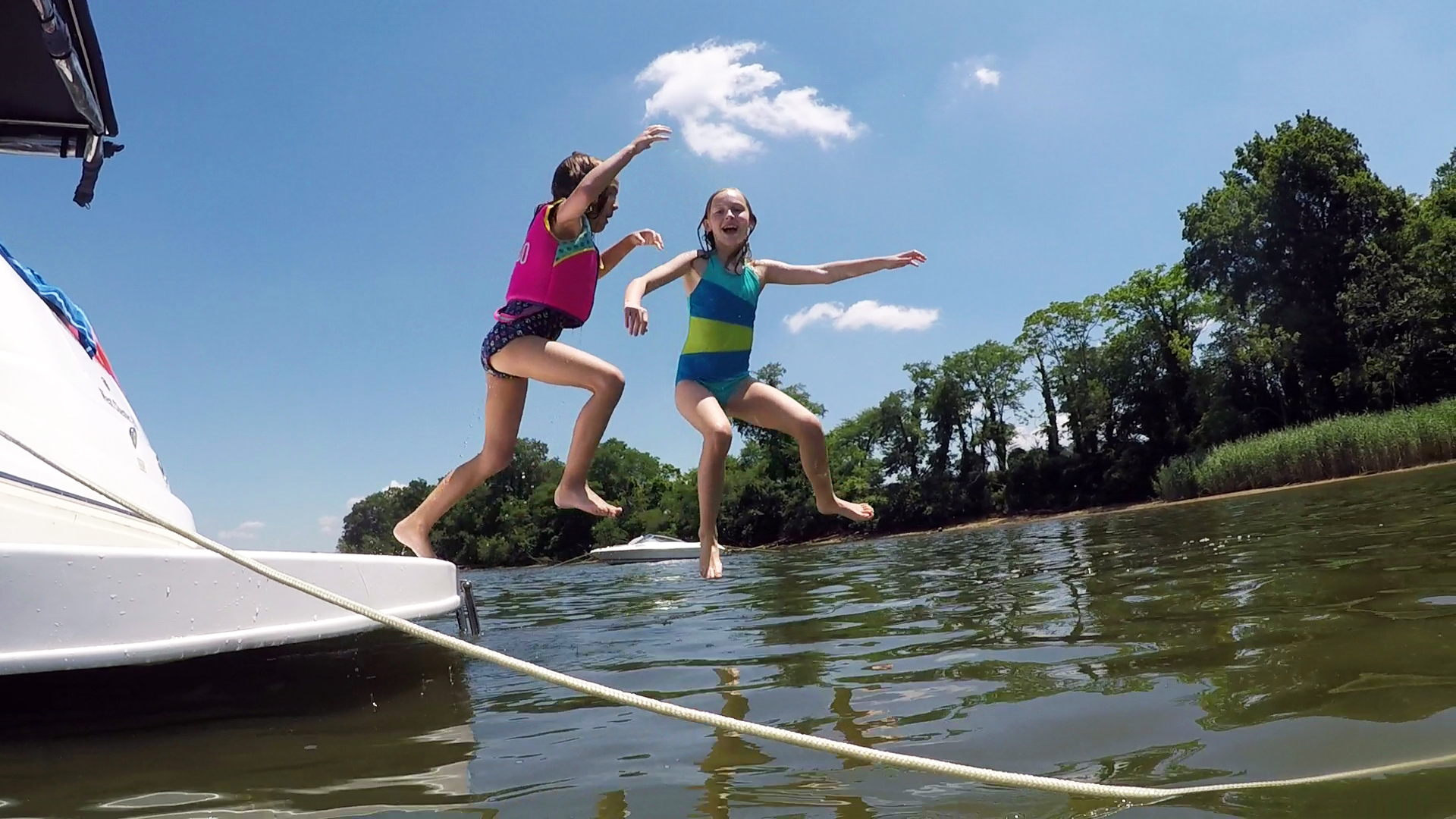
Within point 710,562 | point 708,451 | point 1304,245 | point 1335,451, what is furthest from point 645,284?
point 1304,245

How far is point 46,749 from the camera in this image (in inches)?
108

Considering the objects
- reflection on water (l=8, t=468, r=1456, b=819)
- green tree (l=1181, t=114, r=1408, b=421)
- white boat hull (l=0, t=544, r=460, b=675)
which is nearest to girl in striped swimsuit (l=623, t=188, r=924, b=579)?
reflection on water (l=8, t=468, r=1456, b=819)

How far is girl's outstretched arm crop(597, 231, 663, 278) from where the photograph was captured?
541 centimetres

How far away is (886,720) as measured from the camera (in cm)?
273

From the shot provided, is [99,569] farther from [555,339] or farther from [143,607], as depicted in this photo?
[555,339]

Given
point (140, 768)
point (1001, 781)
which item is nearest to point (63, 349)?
point (140, 768)

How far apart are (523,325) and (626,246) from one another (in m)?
→ 1.05

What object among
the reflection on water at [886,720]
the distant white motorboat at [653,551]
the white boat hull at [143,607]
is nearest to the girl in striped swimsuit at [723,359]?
the reflection on water at [886,720]

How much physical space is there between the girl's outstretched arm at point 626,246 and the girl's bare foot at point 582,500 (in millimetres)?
1313

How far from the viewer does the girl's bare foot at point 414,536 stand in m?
4.98

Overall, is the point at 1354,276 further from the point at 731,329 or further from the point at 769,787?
the point at 769,787

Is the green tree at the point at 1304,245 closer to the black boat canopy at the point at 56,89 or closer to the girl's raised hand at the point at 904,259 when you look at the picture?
the girl's raised hand at the point at 904,259

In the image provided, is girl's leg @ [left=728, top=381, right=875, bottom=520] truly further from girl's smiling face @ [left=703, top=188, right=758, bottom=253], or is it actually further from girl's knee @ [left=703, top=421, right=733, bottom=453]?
girl's smiling face @ [left=703, top=188, right=758, bottom=253]

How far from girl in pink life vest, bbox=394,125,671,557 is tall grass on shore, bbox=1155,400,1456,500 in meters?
26.8
